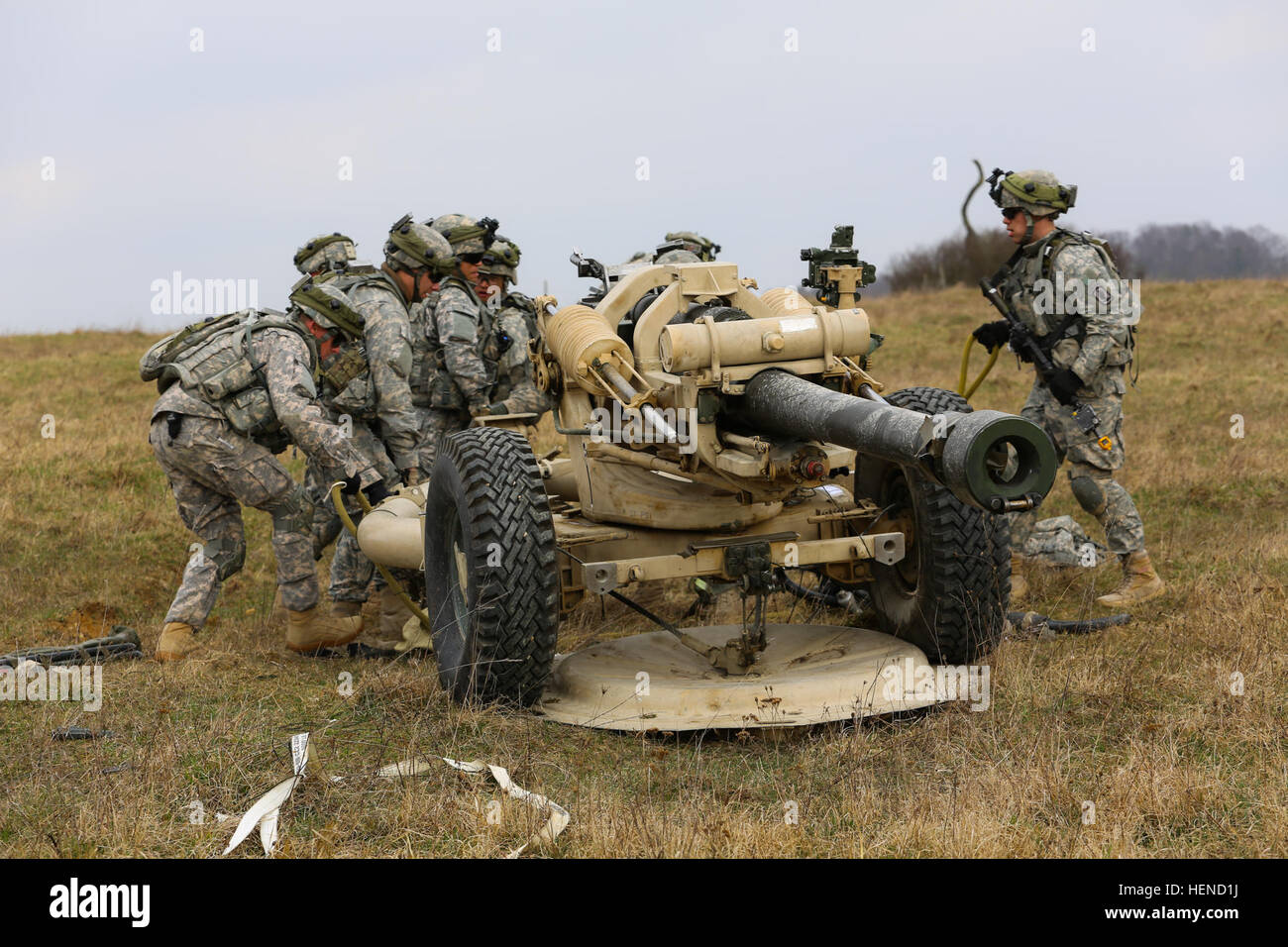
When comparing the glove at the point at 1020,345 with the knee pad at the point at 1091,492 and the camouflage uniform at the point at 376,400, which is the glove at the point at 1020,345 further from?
the camouflage uniform at the point at 376,400

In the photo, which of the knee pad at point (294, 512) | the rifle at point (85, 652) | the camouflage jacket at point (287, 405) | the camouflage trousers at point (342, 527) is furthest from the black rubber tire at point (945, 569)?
the rifle at point (85, 652)

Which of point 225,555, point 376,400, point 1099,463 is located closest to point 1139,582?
point 1099,463

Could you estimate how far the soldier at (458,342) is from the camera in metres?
8.62

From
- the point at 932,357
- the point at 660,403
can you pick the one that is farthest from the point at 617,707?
the point at 932,357

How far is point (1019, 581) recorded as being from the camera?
8.11 meters

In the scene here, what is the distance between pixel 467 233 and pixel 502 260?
760 millimetres

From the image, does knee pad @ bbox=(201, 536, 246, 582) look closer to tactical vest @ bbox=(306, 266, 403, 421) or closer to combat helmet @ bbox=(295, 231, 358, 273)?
tactical vest @ bbox=(306, 266, 403, 421)

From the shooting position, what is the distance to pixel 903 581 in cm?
643

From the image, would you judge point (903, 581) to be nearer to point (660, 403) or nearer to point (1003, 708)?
point (1003, 708)

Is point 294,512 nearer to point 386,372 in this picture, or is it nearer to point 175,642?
point 175,642

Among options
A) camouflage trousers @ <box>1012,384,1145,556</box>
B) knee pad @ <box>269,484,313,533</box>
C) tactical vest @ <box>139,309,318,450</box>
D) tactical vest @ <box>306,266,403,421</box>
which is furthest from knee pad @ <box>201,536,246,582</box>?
camouflage trousers @ <box>1012,384,1145,556</box>

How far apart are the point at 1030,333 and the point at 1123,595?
1629 millimetres

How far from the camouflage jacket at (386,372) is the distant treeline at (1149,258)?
3.37 metres

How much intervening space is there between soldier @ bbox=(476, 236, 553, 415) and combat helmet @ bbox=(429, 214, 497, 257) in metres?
0.13
